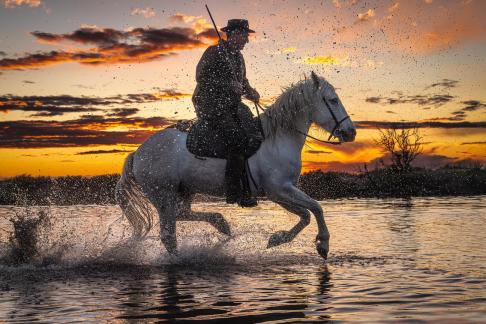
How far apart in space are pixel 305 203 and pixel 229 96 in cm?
205

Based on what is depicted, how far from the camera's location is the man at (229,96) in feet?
30.6

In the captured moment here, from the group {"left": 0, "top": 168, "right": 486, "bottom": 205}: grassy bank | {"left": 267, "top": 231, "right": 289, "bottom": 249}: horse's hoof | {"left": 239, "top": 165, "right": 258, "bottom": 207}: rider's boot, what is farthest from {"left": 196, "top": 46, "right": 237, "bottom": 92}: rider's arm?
{"left": 0, "top": 168, "right": 486, "bottom": 205}: grassy bank

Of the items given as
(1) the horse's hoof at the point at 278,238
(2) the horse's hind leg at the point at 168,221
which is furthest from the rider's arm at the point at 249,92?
(1) the horse's hoof at the point at 278,238

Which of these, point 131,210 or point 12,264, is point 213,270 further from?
point 12,264

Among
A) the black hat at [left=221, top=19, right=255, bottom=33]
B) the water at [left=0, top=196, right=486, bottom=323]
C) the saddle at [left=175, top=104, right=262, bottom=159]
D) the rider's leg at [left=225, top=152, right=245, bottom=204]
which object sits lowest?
the water at [left=0, top=196, right=486, bottom=323]

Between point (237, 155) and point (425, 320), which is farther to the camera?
point (237, 155)

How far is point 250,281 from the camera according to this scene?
7617 mm

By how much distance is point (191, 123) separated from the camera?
1005cm

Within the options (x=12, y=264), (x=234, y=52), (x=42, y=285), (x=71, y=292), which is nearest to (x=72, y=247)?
(x=12, y=264)

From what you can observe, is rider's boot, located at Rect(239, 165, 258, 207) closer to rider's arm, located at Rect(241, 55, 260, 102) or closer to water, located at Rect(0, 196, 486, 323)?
water, located at Rect(0, 196, 486, 323)

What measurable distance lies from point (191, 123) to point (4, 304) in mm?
4462

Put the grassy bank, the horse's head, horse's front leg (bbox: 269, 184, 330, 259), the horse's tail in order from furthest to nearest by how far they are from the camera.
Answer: the grassy bank → the horse's tail → the horse's head → horse's front leg (bbox: 269, 184, 330, 259)

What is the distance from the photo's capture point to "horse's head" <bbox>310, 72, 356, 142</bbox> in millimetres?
9180

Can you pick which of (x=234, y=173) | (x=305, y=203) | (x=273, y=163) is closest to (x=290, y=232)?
(x=305, y=203)
